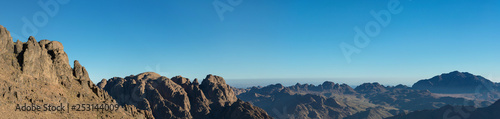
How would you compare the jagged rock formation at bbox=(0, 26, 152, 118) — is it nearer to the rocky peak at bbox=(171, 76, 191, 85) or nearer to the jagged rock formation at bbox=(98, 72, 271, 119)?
the jagged rock formation at bbox=(98, 72, 271, 119)

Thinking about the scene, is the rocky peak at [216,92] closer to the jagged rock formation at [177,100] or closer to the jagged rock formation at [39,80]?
the jagged rock formation at [177,100]

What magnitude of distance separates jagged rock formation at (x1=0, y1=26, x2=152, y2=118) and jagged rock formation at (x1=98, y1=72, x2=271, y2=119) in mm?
75621

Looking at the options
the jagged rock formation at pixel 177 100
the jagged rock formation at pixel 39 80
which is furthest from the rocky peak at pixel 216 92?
the jagged rock formation at pixel 39 80

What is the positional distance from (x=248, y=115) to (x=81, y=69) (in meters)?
92.9

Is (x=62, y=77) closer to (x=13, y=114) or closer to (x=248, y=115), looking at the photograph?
(x=13, y=114)

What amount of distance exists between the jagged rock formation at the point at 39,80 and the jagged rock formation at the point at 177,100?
7562cm

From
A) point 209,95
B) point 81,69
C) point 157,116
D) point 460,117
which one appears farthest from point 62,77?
point 460,117

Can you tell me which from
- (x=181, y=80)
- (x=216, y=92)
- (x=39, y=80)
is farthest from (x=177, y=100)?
(x=39, y=80)

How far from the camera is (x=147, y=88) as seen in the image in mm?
167250

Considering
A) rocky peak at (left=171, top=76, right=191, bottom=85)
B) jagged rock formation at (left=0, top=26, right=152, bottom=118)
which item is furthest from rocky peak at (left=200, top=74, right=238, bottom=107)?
jagged rock formation at (left=0, top=26, right=152, bottom=118)

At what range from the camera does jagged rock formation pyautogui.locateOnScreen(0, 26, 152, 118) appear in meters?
58.0

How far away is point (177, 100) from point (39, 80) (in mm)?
102784

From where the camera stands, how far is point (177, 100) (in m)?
166

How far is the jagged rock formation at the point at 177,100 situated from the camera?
15738 centimetres
